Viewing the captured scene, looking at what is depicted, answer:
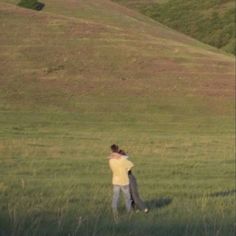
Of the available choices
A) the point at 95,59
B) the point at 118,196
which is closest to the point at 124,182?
the point at 118,196

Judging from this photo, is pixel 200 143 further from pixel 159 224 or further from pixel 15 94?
pixel 159 224

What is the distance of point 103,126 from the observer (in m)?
30.6

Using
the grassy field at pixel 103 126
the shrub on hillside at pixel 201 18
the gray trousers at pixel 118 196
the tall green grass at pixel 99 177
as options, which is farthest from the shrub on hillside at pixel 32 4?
the gray trousers at pixel 118 196

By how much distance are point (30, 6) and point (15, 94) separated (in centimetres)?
745

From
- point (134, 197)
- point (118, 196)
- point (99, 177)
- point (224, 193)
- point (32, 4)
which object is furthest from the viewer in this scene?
point (32, 4)

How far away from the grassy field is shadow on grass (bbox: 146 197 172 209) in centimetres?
4

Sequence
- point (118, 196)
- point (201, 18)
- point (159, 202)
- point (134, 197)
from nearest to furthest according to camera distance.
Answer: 1. point (118, 196)
2. point (134, 197)
3. point (159, 202)
4. point (201, 18)

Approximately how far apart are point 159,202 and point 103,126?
1415 cm

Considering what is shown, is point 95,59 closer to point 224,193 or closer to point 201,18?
point 201,18

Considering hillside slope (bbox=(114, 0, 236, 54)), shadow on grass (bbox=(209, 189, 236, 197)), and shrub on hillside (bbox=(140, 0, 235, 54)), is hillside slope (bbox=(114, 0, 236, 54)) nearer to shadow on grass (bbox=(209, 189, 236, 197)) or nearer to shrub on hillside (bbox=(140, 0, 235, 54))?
shrub on hillside (bbox=(140, 0, 235, 54))

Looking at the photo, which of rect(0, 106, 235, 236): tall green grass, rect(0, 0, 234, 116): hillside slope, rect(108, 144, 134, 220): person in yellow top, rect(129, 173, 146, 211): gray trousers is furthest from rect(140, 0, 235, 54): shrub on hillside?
rect(108, 144, 134, 220): person in yellow top

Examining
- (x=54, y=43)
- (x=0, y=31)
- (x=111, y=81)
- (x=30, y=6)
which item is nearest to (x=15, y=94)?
(x=0, y=31)

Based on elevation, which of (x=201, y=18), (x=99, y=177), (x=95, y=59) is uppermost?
(x=99, y=177)

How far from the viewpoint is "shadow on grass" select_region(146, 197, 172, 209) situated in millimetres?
16033
